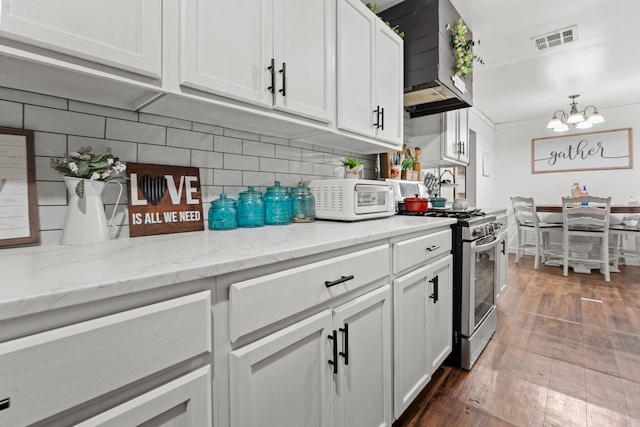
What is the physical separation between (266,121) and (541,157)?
605 cm

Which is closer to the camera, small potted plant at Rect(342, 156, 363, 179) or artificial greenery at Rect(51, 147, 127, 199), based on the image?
artificial greenery at Rect(51, 147, 127, 199)

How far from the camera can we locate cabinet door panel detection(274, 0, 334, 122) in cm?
128

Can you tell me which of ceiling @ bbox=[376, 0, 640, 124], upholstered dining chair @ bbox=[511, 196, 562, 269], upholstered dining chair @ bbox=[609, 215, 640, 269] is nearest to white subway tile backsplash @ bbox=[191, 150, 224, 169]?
ceiling @ bbox=[376, 0, 640, 124]

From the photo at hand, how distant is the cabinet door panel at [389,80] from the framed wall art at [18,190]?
1612mm

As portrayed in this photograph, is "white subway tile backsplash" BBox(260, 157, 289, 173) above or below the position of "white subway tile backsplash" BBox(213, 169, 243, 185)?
above

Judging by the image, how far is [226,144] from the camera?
4.70 ft

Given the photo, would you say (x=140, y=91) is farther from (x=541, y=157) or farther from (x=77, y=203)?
(x=541, y=157)

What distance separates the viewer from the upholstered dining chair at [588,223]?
389cm

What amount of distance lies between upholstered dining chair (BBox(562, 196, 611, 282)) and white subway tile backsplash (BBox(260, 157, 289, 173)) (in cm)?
418

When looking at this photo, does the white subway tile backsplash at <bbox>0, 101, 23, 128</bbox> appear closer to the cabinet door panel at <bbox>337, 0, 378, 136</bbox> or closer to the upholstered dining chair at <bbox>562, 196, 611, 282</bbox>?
the cabinet door panel at <bbox>337, 0, 378, 136</bbox>

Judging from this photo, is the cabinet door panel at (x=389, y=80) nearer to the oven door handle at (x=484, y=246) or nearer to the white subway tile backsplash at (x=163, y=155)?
the oven door handle at (x=484, y=246)

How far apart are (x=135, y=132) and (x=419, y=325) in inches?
59.4

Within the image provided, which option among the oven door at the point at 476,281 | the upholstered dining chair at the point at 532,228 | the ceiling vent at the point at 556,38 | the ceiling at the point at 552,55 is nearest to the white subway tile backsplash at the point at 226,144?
the oven door at the point at 476,281

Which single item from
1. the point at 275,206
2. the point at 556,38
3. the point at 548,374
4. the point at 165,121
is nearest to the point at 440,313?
the point at 548,374
